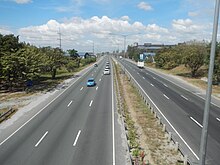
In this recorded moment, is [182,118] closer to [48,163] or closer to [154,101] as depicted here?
[154,101]

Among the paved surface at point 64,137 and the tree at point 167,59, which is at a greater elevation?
the tree at point 167,59

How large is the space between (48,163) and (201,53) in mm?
51263

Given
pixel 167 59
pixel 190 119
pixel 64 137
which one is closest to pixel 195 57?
pixel 167 59

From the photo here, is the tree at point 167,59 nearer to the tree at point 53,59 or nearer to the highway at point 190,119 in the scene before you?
the tree at point 53,59

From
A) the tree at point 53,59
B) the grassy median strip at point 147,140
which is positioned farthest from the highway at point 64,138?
the tree at point 53,59

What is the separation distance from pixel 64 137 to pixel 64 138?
0.74ft

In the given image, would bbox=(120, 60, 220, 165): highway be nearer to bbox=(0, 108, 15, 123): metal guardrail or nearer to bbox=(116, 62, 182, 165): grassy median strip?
bbox=(116, 62, 182, 165): grassy median strip

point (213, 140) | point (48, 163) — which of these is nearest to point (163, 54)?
point (213, 140)

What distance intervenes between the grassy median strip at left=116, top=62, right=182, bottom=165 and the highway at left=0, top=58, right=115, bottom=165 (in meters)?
1.54

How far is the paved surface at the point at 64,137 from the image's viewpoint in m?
14.7

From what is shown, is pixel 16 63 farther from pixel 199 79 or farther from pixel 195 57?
pixel 199 79

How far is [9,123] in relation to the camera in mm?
22766

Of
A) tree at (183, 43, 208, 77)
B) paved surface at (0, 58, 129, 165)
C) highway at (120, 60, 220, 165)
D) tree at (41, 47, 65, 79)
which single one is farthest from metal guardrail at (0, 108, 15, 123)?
tree at (183, 43, 208, 77)

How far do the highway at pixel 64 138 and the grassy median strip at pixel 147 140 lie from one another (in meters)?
1.54
